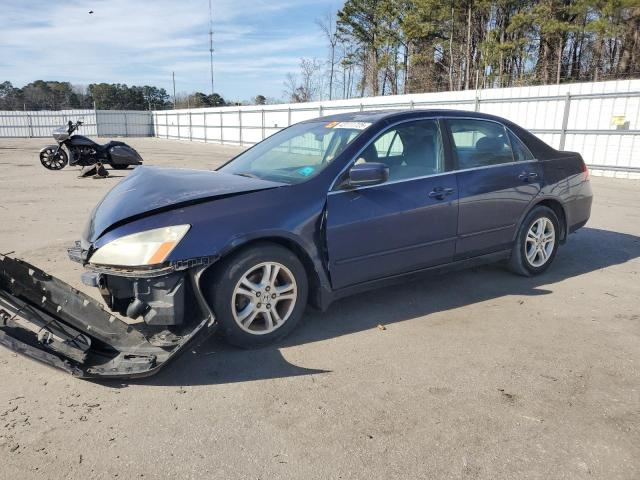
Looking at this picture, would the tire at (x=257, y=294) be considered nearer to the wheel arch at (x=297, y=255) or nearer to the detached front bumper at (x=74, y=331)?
the wheel arch at (x=297, y=255)

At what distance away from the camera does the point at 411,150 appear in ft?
13.9

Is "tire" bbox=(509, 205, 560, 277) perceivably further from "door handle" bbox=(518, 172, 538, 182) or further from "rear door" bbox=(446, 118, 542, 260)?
"door handle" bbox=(518, 172, 538, 182)

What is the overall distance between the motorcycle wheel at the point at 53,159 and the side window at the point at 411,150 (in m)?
13.9

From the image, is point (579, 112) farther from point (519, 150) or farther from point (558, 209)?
point (519, 150)

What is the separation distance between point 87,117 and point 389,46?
92.4 feet

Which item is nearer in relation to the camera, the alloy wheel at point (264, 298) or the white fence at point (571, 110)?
the alloy wheel at point (264, 298)

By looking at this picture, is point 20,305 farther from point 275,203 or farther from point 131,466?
point 275,203

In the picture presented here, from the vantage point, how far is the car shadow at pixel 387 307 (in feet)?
10.4

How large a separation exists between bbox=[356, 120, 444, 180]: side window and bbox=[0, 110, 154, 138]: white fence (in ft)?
151

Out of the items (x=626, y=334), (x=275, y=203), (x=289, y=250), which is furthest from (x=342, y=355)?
(x=626, y=334)

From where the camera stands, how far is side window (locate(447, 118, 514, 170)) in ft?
14.6

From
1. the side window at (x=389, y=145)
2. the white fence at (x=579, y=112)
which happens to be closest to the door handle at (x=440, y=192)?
the side window at (x=389, y=145)

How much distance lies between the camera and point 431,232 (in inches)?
163

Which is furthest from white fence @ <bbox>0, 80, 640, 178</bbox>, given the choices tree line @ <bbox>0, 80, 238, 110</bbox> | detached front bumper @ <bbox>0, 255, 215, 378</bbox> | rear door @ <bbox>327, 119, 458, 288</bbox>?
tree line @ <bbox>0, 80, 238, 110</bbox>
